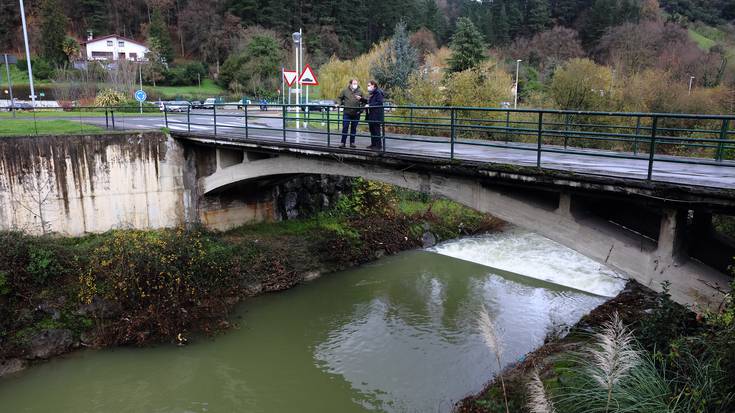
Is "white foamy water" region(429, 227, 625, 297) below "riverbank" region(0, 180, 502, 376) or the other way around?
below

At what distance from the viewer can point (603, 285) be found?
15.3 m

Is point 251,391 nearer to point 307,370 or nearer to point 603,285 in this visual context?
point 307,370

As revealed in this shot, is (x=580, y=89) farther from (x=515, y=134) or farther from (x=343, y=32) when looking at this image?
(x=343, y=32)

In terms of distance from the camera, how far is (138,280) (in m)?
12.6

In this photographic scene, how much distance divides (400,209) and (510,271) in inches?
228

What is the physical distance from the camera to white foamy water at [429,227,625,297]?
1559cm

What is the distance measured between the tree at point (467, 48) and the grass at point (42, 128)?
753 inches

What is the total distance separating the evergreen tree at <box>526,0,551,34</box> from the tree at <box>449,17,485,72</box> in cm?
4186

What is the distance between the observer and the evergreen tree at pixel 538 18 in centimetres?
6656

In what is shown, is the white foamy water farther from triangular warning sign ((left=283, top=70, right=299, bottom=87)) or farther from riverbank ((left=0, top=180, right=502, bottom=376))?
triangular warning sign ((left=283, top=70, right=299, bottom=87))

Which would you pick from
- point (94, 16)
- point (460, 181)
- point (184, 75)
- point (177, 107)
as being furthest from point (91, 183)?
point (94, 16)

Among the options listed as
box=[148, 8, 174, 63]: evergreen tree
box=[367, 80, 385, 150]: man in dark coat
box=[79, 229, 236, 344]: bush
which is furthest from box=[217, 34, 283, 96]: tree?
box=[367, 80, 385, 150]: man in dark coat

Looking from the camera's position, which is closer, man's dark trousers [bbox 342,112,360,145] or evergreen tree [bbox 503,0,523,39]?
man's dark trousers [bbox 342,112,360,145]

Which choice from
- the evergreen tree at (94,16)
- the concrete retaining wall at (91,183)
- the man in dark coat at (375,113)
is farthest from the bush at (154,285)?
the evergreen tree at (94,16)
